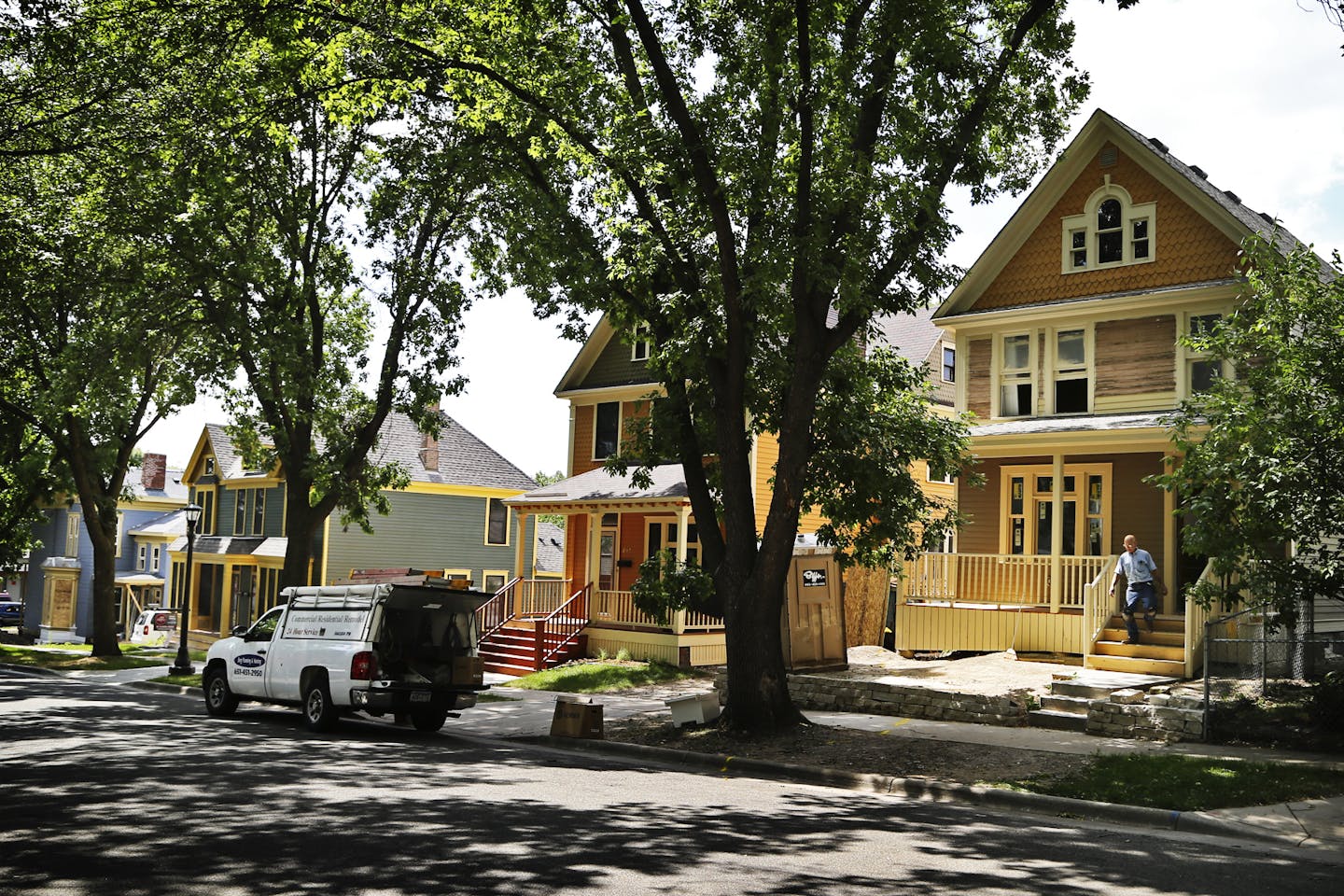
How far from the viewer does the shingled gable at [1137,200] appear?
825 inches

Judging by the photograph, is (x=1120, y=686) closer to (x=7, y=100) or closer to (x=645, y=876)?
(x=645, y=876)

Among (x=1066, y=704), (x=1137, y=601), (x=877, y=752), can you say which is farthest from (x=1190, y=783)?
(x=1137, y=601)

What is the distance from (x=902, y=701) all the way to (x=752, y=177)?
786cm

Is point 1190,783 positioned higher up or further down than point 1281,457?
further down

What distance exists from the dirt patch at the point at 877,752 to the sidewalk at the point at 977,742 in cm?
27

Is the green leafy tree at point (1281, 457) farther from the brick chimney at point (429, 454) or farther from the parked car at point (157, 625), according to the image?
the parked car at point (157, 625)

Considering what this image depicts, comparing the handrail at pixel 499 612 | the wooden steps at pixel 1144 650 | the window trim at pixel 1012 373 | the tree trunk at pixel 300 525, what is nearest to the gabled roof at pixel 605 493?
the handrail at pixel 499 612

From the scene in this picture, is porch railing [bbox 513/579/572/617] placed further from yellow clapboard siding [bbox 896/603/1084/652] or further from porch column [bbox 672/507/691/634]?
yellow clapboard siding [bbox 896/603/1084/652]

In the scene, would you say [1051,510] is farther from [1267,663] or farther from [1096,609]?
[1267,663]

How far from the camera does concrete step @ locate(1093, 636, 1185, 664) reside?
707 inches

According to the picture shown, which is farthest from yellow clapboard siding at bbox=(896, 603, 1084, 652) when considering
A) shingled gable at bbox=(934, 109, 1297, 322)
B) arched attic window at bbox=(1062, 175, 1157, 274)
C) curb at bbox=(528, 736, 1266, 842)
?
curb at bbox=(528, 736, 1266, 842)

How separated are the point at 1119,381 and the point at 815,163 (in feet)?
33.0

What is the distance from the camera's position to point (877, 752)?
1316 cm

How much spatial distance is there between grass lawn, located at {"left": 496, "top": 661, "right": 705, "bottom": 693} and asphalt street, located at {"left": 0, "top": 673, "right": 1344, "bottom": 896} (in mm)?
9246
